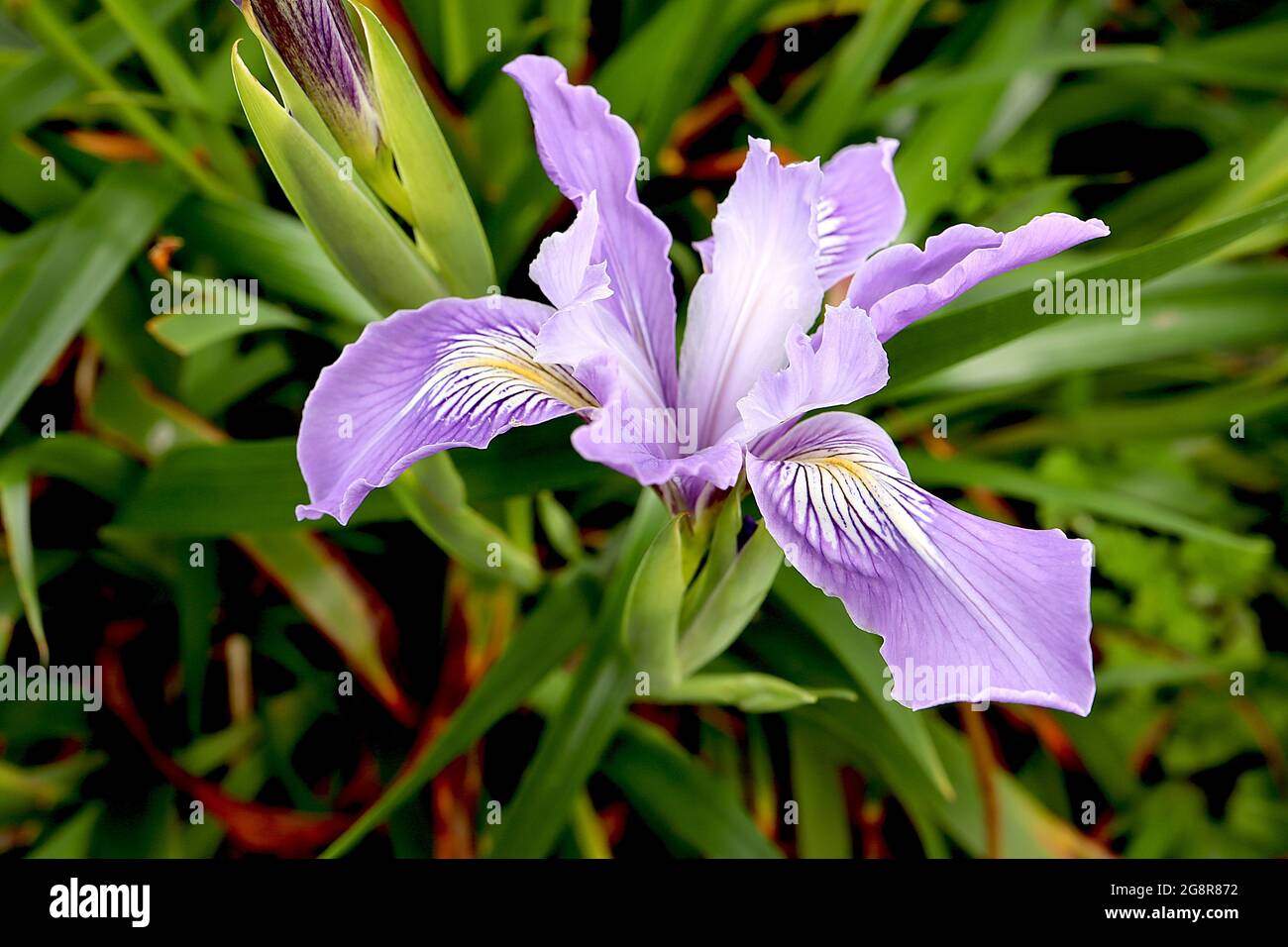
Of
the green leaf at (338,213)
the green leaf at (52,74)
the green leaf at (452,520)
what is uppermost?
the green leaf at (52,74)

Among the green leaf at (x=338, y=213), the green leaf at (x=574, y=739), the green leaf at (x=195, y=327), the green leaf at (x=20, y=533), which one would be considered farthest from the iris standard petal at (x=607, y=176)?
the green leaf at (x=20, y=533)

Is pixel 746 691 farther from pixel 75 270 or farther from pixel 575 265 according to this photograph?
pixel 75 270

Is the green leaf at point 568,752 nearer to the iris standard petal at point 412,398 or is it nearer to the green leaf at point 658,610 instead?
the green leaf at point 658,610

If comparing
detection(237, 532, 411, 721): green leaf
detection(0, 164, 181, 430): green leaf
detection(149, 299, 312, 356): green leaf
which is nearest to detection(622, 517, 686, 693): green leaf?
detection(237, 532, 411, 721): green leaf

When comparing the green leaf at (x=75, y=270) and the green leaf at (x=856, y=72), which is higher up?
the green leaf at (x=856, y=72)

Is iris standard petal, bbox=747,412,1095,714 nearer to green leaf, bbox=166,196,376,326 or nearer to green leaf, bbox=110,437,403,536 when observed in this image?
green leaf, bbox=110,437,403,536

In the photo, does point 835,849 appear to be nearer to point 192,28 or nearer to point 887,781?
point 887,781

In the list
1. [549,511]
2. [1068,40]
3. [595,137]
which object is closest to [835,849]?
[549,511]

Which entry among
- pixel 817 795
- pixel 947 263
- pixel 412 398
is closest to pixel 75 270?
pixel 412 398
